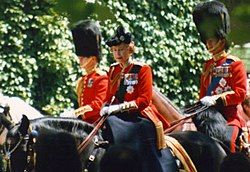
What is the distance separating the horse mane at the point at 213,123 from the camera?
5203 millimetres

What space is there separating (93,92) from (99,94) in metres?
0.05

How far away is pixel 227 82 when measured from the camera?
5.23 meters

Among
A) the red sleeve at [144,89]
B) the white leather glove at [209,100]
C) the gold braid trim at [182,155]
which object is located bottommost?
the gold braid trim at [182,155]

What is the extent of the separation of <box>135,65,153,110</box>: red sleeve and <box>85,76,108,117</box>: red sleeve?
493 millimetres

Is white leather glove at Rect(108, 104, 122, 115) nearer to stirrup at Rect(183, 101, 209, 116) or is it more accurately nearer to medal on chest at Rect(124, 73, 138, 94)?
medal on chest at Rect(124, 73, 138, 94)

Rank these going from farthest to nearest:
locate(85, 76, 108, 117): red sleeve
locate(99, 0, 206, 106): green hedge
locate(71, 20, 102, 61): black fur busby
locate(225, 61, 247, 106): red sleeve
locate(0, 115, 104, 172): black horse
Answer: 1. locate(99, 0, 206, 106): green hedge
2. locate(71, 20, 102, 61): black fur busby
3. locate(85, 76, 108, 117): red sleeve
4. locate(225, 61, 247, 106): red sleeve
5. locate(0, 115, 104, 172): black horse

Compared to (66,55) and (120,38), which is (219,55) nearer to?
(120,38)

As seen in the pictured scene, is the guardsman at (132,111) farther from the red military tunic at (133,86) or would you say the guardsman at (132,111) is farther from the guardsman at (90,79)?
the guardsman at (90,79)

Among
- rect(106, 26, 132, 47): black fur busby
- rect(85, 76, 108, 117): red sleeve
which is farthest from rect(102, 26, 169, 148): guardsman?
rect(85, 76, 108, 117): red sleeve

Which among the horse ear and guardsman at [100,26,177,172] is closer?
guardsman at [100,26,177,172]

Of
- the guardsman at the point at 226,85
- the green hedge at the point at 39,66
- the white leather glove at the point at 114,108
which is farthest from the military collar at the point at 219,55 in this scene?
the green hedge at the point at 39,66

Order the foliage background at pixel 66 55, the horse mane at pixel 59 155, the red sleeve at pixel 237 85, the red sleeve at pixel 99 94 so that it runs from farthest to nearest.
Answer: the foliage background at pixel 66 55
the red sleeve at pixel 99 94
the red sleeve at pixel 237 85
the horse mane at pixel 59 155

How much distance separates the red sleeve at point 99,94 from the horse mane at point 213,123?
0.64m

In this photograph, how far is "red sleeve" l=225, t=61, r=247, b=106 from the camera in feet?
16.8
